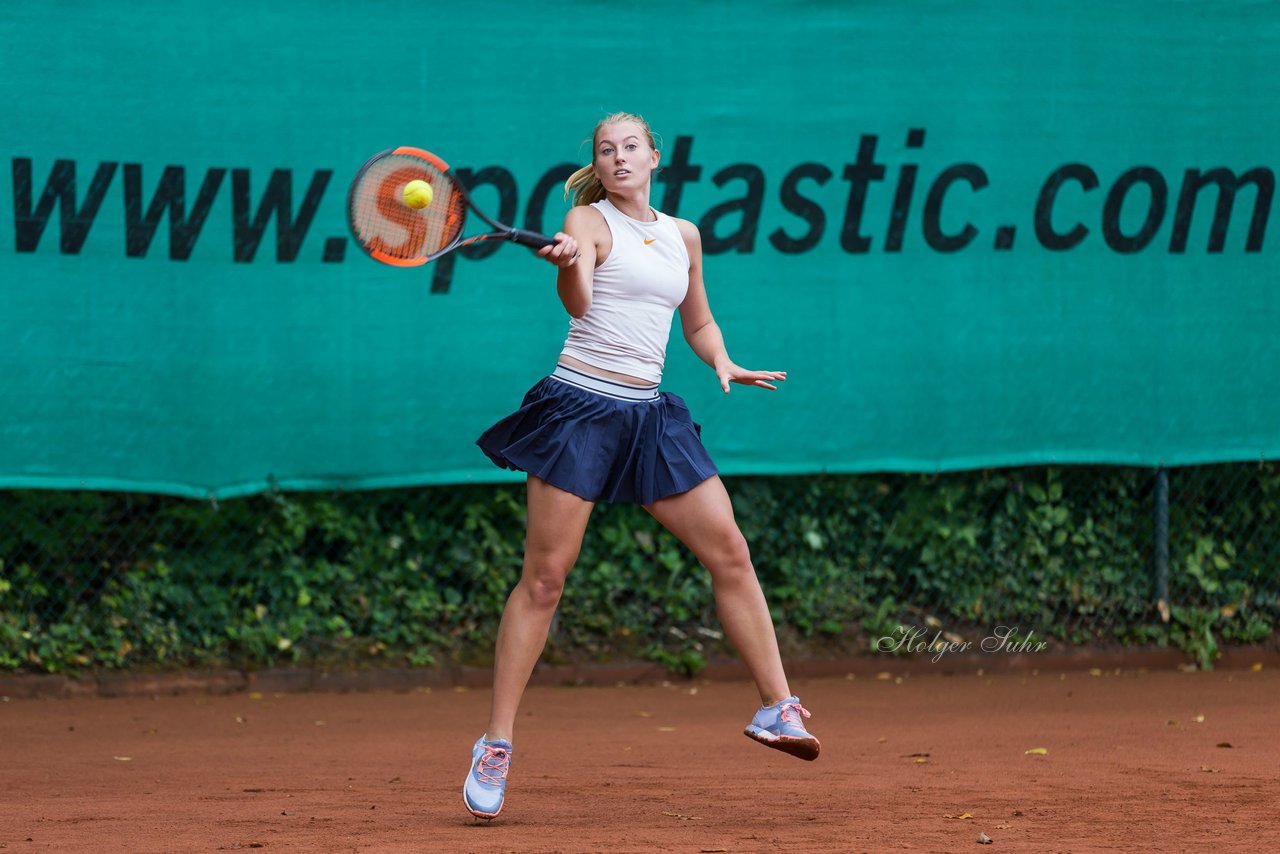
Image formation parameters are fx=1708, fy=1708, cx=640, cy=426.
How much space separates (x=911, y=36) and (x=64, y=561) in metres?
3.66

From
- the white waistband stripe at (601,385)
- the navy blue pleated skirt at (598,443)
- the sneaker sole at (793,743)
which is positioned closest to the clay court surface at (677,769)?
the sneaker sole at (793,743)

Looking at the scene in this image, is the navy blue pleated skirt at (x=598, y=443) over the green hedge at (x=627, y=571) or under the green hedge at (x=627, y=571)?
over

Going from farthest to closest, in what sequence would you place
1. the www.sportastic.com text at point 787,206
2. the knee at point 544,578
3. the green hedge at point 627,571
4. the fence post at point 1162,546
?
the fence post at point 1162,546
the green hedge at point 627,571
the www.sportastic.com text at point 787,206
the knee at point 544,578

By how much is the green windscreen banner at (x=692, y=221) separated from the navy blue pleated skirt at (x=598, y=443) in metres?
2.13

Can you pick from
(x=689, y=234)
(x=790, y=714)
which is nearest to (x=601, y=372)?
(x=689, y=234)

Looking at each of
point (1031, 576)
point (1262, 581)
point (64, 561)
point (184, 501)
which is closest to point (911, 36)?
point (1031, 576)

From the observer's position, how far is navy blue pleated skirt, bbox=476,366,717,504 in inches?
155

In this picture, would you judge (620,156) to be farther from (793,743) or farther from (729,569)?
(793,743)

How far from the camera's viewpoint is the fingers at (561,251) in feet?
12.0

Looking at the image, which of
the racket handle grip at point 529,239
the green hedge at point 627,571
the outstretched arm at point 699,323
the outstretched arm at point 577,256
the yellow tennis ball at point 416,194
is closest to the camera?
the racket handle grip at point 529,239

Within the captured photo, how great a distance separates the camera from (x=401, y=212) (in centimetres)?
392

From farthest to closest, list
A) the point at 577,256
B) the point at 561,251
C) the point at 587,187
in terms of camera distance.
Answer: the point at 587,187
the point at 577,256
the point at 561,251

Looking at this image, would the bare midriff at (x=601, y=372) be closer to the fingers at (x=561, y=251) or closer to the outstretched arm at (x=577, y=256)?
the outstretched arm at (x=577, y=256)

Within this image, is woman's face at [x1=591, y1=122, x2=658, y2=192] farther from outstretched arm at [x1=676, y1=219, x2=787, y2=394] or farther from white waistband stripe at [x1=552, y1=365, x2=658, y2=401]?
white waistband stripe at [x1=552, y1=365, x2=658, y2=401]
